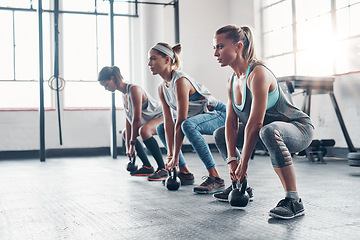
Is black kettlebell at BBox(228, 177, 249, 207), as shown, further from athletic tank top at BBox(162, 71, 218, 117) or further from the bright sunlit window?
the bright sunlit window

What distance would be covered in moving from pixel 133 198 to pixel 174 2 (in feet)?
14.3

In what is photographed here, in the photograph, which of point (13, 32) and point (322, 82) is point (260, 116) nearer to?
point (322, 82)

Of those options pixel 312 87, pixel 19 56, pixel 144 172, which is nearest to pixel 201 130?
pixel 144 172

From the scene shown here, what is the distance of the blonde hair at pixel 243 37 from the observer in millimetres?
1897

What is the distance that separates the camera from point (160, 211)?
6.57ft

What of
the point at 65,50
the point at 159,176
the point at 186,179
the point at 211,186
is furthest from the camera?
the point at 65,50

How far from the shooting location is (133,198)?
241 cm

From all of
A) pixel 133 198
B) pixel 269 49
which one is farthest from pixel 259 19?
pixel 133 198

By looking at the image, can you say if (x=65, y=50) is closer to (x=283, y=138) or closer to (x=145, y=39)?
(x=145, y=39)

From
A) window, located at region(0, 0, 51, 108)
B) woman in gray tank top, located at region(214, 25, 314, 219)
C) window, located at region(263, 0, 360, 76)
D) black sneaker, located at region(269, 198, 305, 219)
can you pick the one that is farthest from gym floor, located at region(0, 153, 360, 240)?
window, located at region(0, 0, 51, 108)

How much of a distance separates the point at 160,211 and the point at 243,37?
914mm

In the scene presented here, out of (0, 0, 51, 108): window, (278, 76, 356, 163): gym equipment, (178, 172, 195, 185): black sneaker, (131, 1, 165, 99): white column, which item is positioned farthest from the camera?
(131, 1, 165, 99): white column

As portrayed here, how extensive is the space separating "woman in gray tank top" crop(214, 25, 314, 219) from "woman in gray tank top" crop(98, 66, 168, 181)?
49.1 inches

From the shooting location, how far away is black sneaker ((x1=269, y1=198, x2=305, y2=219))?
68.4 inches
